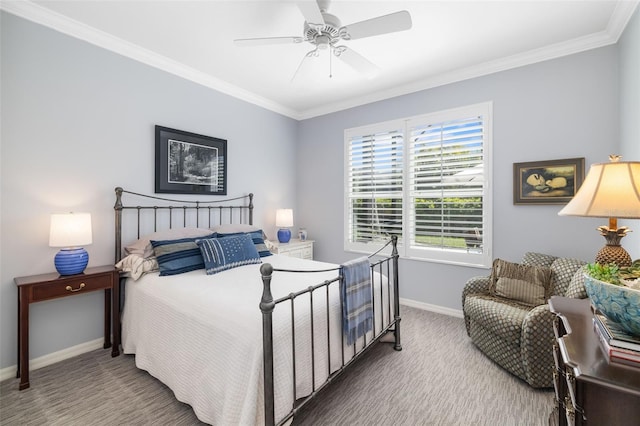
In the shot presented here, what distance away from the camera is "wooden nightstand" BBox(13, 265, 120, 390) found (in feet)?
7.12

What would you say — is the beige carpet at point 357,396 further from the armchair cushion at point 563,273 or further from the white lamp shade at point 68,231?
the white lamp shade at point 68,231

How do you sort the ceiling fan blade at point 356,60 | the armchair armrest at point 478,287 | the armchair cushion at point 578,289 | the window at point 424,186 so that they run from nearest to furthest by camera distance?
the armchair cushion at point 578,289 < the ceiling fan blade at point 356,60 < the armchair armrest at point 478,287 < the window at point 424,186

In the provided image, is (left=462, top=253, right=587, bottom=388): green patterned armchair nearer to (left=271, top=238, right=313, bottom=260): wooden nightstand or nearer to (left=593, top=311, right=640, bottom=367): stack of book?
(left=593, top=311, right=640, bottom=367): stack of book

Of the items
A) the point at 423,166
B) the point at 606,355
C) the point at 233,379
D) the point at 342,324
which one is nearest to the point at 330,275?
the point at 342,324

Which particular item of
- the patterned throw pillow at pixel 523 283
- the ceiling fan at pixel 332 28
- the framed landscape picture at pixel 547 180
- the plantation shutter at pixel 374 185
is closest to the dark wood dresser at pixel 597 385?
the patterned throw pillow at pixel 523 283

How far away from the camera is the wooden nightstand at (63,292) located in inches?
85.4

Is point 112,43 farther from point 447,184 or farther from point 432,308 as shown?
point 432,308

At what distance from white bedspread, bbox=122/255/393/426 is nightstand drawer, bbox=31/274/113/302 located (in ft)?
0.73

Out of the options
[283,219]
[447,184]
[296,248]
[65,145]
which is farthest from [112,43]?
[447,184]

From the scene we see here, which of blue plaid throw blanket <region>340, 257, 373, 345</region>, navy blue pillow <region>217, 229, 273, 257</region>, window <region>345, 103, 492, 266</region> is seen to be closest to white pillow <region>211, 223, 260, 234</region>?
navy blue pillow <region>217, 229, 273, 257</region>

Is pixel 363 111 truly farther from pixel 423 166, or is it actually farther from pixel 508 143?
pixel 508 143

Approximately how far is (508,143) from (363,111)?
79.0 inches

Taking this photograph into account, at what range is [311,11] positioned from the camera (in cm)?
195

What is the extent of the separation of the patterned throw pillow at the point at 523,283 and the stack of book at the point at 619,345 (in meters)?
1.68
